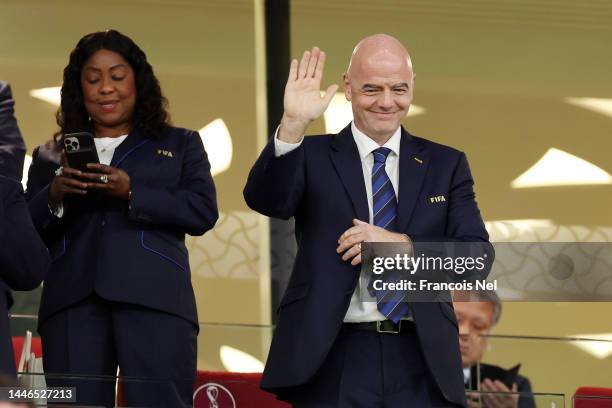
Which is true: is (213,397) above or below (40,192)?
below

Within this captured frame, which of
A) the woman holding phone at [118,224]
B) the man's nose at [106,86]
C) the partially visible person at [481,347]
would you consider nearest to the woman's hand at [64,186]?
the woman holding phone at [118,224]

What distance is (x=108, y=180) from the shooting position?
3.75 meters

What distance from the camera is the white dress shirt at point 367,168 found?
3277 millimetres

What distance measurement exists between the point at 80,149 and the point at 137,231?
0.93 feet

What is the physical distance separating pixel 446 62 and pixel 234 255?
1.49m

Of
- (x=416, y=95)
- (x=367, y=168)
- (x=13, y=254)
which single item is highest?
(x=416, y=95)

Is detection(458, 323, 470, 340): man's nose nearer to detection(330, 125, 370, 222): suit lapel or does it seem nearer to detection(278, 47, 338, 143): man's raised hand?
detection(330, 125, 370, 222): suit lapel

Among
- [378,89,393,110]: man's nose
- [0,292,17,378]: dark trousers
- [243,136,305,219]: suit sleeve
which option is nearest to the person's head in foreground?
[378,89,393,110]: man's nose

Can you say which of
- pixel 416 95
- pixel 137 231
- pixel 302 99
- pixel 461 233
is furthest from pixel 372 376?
pixel 416 95

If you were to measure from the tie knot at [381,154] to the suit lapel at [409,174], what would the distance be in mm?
38

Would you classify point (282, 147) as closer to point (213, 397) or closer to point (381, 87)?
point (381, 87)

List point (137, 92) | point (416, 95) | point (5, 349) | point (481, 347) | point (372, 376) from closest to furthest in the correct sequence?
point (5, 349) → point (372, 376) → point (137, 92) → point (481, 347) → point (416, 95)

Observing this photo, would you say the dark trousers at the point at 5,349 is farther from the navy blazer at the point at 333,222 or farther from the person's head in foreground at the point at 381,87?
the person's head in foreground at the point at 381,87

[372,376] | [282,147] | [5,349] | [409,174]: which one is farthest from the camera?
[409,174]
